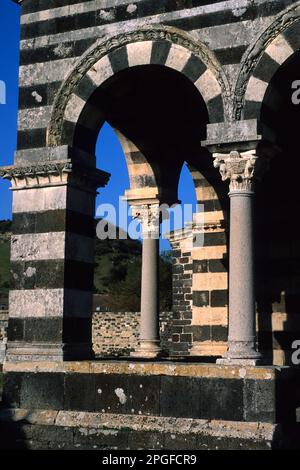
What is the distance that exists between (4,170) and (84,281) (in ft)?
6.40

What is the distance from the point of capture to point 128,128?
12.8 meters

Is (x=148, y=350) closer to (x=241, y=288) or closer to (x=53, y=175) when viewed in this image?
(x=53, y=175)

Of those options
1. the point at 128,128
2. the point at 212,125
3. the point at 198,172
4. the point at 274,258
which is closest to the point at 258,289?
the point at 274,258

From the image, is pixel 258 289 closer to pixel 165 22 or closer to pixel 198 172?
pixel 198 172

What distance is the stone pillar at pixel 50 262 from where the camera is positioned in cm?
993

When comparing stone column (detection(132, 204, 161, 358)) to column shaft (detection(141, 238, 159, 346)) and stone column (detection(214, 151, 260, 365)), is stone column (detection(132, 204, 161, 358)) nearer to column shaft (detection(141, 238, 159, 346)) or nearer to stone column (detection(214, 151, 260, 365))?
column shaft (detection(141, 238, 159, 346))

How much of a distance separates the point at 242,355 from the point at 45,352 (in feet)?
8.90

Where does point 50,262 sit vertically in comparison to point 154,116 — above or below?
below

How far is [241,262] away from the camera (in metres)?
8.98

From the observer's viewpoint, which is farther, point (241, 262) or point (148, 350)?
point (148, 350)

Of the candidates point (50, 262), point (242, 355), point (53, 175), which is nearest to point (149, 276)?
point (50, 262)

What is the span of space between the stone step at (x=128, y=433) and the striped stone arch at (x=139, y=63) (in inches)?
148

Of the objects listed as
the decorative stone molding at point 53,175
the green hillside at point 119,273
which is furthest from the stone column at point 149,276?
the green hillside at point 119,273

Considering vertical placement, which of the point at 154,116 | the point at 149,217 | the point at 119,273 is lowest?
the point at 149,217
